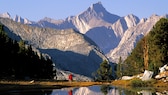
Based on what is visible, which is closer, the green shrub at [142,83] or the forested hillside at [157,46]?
the green shrub at [142,83]

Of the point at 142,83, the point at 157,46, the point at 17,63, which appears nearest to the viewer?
the point at 142,83

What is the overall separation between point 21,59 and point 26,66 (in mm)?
6791

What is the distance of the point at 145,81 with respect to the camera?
9925 centimetres

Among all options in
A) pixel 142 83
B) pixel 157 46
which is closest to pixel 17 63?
pixel 157 46

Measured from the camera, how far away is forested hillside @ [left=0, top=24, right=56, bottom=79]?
124m

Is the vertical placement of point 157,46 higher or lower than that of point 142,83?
higher

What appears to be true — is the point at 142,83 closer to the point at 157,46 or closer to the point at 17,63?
the point at 157,46

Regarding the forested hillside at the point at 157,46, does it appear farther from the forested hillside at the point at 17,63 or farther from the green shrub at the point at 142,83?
the forested hillside at the point at 17,63

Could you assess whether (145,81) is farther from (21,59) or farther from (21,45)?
(21,45)

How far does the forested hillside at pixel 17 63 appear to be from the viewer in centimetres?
12351

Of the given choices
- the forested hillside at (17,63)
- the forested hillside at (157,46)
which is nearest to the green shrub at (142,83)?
the forested hillside at (157,46)

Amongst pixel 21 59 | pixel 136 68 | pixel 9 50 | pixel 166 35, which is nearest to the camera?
pixel 166 35

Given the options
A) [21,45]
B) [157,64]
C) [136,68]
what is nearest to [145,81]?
[157,64]

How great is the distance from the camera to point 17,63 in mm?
142250
